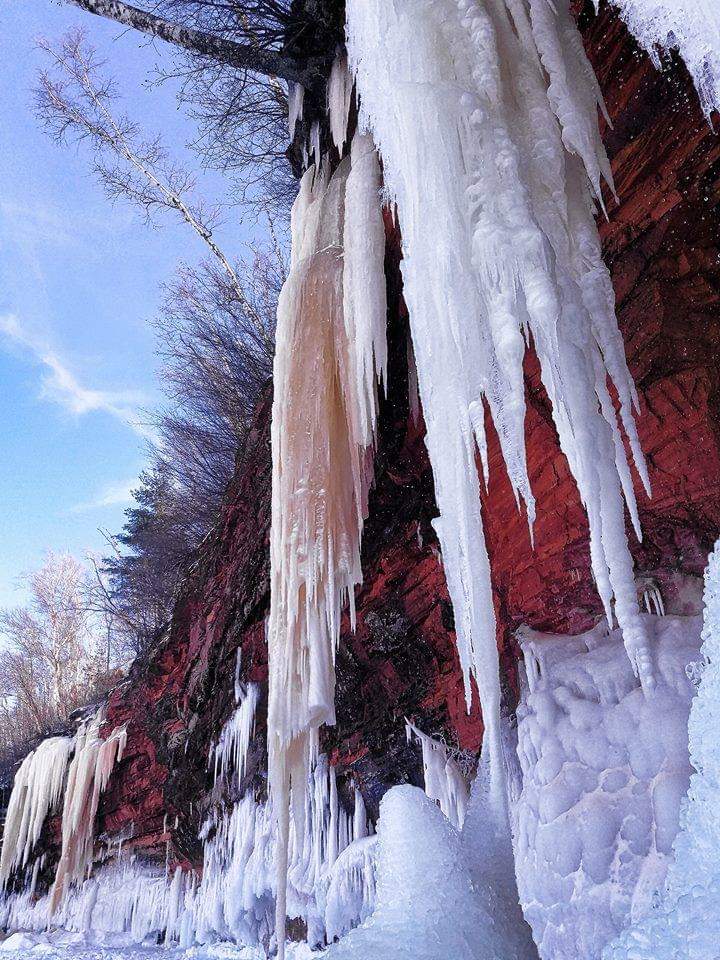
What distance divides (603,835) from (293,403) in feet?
6.95

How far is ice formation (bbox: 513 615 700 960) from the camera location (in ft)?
5.31

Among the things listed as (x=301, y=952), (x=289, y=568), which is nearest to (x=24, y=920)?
(x=301, y=952)

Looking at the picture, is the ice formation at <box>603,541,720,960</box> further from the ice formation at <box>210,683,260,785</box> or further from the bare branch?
the bare branch

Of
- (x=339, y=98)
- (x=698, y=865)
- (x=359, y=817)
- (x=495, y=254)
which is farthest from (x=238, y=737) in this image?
(x=339, y=98)

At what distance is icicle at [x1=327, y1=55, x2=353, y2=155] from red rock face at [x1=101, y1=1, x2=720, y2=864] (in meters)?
0.78

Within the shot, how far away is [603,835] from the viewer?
5.65 ft

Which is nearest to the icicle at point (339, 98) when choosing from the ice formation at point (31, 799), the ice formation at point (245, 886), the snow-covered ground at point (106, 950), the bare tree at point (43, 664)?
the ice formation at point (245, 886)

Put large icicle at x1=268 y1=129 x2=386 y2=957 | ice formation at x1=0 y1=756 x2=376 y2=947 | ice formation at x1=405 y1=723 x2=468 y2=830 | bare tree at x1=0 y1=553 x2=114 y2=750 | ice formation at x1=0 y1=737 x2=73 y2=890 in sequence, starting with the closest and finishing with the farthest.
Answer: large icicle at x1=268 y1=129 x2=386 y2=957
ice formation at x1=405 y1=723 x2=468 y2=830
ice formation at x1=0 y1=756 x2=376 y2=947
ice formation at x1=0 y1=737 x2=73 y2=890
bare tree at x1=0 y1=553 x2=114 y2=750

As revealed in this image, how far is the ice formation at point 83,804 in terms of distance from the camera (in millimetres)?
5816

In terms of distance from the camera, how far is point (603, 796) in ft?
5.93

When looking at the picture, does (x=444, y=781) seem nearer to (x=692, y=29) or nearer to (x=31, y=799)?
(x=692, y=29)

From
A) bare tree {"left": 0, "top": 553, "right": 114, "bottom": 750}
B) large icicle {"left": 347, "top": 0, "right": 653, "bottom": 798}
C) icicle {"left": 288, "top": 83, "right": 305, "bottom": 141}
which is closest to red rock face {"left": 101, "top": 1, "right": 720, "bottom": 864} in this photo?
large icicle {"left": 347, "top": 0, "right": 653, "bottom": 798}

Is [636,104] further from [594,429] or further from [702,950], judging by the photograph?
[702,950]

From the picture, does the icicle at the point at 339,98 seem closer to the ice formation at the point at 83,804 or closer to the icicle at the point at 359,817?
the icicle at the point at 359,817
